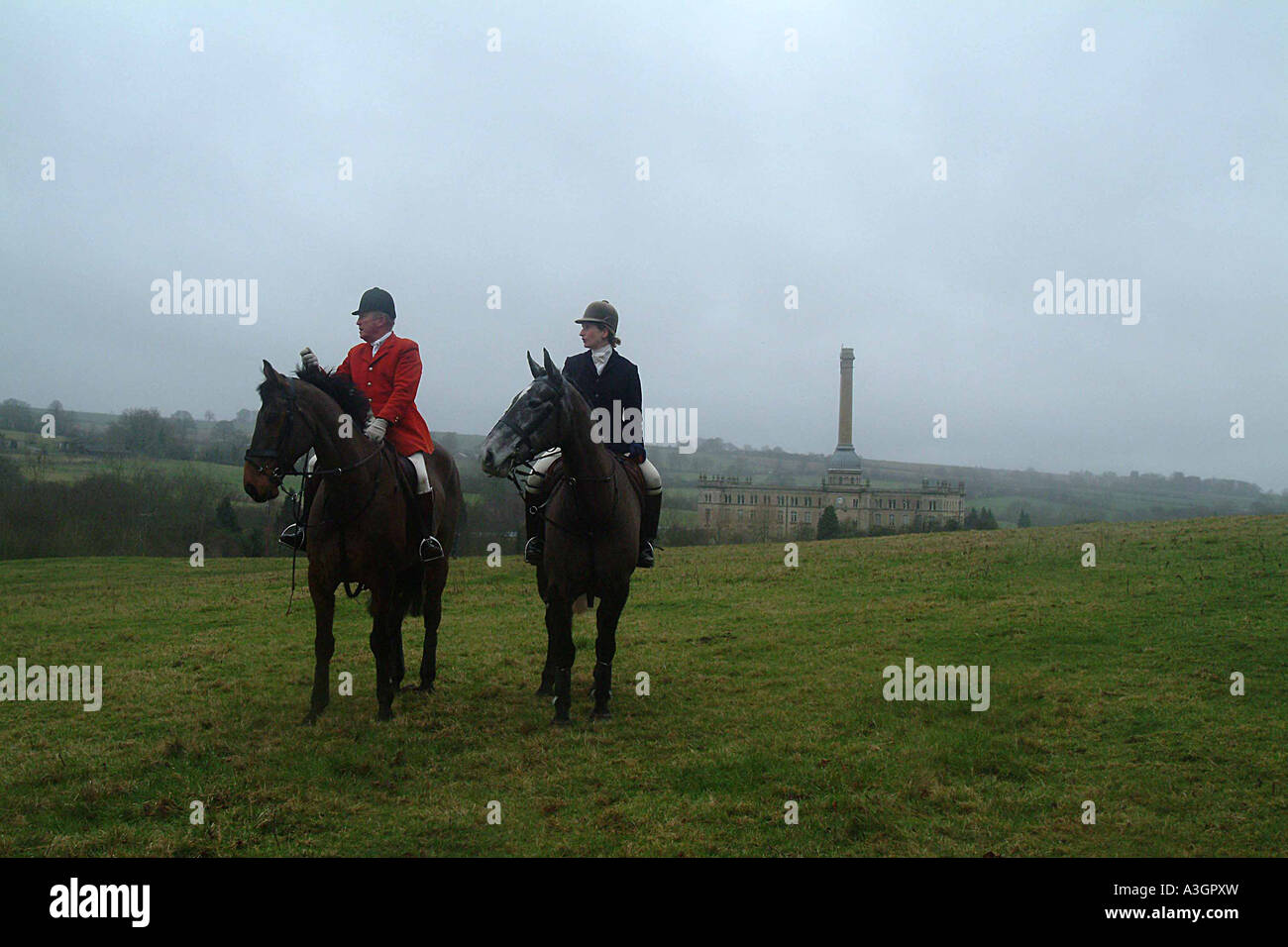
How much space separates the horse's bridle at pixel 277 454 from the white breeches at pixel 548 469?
2.34m

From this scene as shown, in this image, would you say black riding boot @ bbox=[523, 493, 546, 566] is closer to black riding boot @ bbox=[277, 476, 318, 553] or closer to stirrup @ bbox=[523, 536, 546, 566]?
stirrup @ bbox=[523, 536, 546, 566]

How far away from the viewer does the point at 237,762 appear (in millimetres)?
6598

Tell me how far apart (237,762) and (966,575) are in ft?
44.2

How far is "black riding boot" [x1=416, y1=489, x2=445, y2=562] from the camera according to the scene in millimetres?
8383

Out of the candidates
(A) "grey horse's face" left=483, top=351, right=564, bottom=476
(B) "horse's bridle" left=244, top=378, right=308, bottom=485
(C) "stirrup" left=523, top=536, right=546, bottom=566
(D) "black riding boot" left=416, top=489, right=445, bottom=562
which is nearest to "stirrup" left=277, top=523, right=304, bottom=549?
(B) "horse's bridle" left=244, top=378, right=308, bottom=485

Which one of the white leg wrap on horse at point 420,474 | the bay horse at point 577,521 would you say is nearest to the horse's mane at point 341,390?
the white leg wrap on horse at point 420,474

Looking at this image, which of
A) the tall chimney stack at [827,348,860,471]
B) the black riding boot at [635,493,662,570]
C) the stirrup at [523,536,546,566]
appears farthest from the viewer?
the tall chimney stack at [827,348,860,471]

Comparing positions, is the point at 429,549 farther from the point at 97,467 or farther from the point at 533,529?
the point at 97,467

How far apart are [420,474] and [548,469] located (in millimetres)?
1289

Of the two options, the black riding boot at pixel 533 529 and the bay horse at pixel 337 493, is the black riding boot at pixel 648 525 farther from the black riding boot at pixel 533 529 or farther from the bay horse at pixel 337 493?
the bay horse at pixel 337 493

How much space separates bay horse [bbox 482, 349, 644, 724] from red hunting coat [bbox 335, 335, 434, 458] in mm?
1413

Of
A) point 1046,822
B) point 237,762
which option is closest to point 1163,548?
point 1046,822
